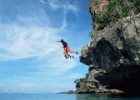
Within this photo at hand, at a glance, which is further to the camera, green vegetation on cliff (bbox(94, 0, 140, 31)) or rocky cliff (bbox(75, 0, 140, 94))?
green vegetation on cliff (bbox(94, 0, 140, 31))

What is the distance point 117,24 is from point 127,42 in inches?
139

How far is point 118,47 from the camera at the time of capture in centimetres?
4531

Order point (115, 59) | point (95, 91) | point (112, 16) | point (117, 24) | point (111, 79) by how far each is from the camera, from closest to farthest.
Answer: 1. point (117, 24)
2. point (115, 59)
3. point (112, 16)
4. point (111, 79)
5. point (95, 91)

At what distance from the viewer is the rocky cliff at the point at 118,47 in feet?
139

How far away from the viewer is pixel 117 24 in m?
44.7

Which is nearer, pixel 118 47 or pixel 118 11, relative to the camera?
pixel 118 47

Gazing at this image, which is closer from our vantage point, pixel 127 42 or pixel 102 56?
pixel 127 42

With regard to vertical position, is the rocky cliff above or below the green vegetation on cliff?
below

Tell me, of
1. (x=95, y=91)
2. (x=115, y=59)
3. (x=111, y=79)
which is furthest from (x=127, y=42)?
(x=95, y=91)

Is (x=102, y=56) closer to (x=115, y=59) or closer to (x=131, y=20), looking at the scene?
(x=115, y=59)

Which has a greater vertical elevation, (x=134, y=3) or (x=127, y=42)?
(x=134, y=3)

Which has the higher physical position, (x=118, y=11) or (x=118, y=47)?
(x=118, y=11)

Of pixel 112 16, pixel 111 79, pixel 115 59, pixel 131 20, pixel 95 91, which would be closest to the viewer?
pixel 131 20

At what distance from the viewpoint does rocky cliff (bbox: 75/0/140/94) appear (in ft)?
139
